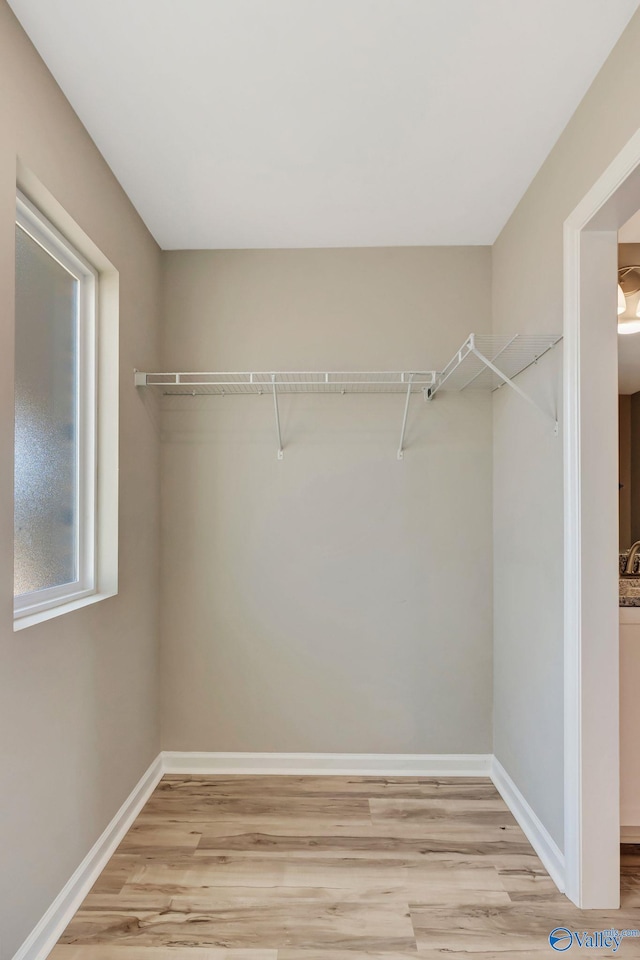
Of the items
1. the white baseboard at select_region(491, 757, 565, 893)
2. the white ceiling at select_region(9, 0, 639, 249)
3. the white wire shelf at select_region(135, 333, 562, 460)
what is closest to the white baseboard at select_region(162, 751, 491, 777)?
the white baseboard at select_region(491, 757, 565, 893)

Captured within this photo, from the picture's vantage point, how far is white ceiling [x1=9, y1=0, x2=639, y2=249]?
1.52m

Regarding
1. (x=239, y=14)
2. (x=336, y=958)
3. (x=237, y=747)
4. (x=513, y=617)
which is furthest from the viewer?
(x=237, y=747)

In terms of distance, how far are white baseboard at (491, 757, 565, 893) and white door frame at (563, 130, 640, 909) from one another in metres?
0.10

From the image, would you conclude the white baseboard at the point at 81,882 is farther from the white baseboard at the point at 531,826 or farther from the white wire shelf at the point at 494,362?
the white wire shelf at the point at 494,362

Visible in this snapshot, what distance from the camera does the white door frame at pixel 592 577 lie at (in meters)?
1.83

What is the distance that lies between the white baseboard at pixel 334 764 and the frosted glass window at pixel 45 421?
124 cm

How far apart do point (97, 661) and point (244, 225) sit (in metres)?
1.95

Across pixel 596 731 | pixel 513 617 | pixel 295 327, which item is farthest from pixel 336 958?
pixel 295 327

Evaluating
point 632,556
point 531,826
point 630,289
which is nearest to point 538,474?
point 632,556

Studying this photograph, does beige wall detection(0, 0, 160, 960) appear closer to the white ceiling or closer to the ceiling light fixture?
the white ceiling

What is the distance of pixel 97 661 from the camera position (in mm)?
2062

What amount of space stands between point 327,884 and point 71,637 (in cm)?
121

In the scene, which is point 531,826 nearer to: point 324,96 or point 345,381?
point 345,381

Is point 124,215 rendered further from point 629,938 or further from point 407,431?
point 629,938
